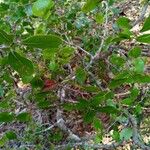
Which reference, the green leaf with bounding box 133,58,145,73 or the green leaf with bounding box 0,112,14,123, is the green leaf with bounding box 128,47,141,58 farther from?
the green leaf with bounding box 0,112,14,123

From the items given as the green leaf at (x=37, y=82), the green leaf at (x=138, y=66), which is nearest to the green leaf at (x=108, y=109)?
the green leaf at (x=138, y=66)

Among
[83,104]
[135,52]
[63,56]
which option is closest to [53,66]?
[63,56]

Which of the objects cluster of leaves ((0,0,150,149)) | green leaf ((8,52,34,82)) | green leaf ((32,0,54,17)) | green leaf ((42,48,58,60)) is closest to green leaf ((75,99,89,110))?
cluster of leaves ((0,0,150,149))

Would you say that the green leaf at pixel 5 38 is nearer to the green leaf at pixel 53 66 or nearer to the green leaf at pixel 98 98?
the green leaf at pixel 98 98

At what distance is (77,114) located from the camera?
2.06 m

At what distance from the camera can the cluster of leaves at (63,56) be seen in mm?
814

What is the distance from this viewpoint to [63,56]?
1351mm

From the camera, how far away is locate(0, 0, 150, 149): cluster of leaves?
2.67 ft

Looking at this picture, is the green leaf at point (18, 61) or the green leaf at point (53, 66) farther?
the green leaf at point (53, 66)

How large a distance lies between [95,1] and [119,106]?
44 cm

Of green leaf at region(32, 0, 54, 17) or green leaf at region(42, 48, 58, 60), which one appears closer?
green leaf at region(32, 0, 54, 17)

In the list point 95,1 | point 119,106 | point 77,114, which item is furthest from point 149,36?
point 77,114

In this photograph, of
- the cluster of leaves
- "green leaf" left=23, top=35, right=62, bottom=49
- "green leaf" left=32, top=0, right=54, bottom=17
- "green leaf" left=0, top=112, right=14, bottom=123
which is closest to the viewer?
"green leaf" left=23, top=35, right=62, bottom=49

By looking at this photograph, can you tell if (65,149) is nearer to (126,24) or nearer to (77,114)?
(77,114)
